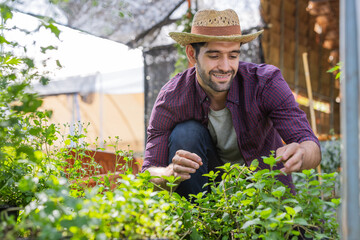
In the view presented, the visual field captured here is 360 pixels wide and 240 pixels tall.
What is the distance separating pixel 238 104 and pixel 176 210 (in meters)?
0.99

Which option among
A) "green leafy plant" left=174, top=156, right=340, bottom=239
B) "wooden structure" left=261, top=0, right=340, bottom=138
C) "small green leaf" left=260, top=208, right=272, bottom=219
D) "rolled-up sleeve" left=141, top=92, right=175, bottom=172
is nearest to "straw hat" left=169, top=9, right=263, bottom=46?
"rolled-up sleeve" left=141, top=92, right=175, bottom=172

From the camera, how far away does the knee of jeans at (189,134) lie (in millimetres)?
2013

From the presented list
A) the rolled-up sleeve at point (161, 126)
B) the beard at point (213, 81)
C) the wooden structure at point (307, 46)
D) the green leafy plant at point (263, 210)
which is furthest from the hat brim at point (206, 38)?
the wooden structure at point (307, 46)

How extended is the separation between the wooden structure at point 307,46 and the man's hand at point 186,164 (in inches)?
185

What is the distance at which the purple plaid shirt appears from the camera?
1.98m

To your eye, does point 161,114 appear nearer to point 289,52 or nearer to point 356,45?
point 356,45

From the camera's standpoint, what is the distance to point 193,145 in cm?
200

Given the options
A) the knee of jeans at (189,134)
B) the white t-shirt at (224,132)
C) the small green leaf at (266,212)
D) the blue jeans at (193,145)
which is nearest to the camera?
the small green leaf at (266,212)

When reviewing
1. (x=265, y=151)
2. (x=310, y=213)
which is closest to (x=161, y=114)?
(x=265, y=151)

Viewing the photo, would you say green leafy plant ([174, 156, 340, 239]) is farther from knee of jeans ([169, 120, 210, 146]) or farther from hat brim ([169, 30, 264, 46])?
hat brim ([169, 30, 264, 46])

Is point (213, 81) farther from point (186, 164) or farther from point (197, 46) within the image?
point (186, 164)

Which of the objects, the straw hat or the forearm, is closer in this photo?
the forearm

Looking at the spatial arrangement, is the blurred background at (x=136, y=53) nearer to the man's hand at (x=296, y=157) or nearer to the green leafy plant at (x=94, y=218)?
the green leafy plant at (x=94, y=218)

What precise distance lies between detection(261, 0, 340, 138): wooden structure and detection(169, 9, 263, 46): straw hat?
3.96m
